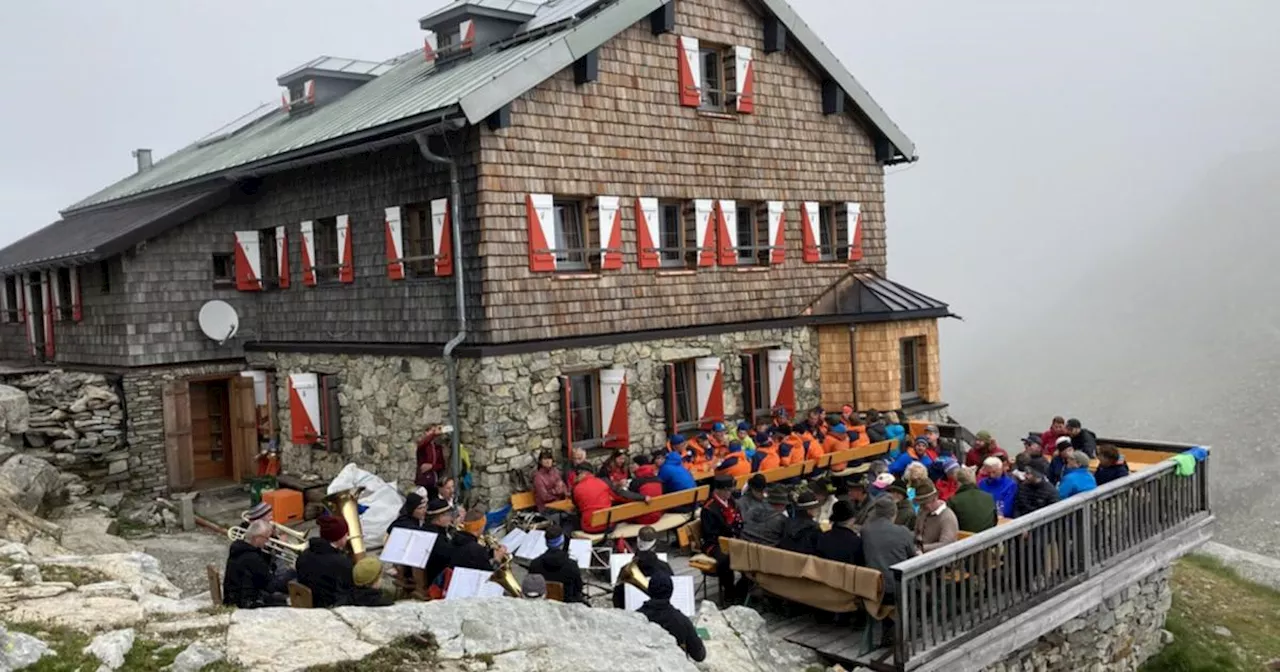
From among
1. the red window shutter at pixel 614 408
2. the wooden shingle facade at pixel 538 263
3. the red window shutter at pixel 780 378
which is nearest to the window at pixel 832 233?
the wooden shingle facade at pixel 538 263

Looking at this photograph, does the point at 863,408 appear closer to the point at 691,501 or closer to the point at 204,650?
the point at 691,501

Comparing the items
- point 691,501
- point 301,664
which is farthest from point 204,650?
point 691,501

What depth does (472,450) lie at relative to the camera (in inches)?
545

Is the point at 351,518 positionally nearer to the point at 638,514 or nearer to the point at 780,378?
the point at 638,514

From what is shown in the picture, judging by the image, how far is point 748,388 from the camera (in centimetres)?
1725

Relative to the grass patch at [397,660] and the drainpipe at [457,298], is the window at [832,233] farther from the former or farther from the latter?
the grass patch at [397,660]

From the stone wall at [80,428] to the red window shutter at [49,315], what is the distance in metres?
2.57

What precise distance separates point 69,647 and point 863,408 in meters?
14.4

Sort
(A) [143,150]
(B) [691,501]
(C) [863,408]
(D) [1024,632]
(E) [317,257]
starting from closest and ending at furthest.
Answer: (D) [1024,632] → (B) [691,501] → (E) [317,257] → (C) [863,408] → (A) [143,150]

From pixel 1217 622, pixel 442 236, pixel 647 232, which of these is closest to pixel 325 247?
pixel 442 236

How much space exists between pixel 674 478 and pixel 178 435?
1016 cm

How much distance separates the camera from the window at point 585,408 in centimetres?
1491

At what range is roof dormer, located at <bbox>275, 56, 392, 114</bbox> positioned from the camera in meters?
22.0

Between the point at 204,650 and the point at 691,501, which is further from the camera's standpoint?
the point at 691,501
